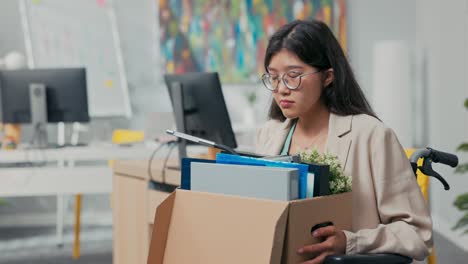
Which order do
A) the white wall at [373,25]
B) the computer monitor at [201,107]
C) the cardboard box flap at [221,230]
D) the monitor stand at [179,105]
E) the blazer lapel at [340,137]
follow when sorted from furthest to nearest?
the white wall at [373,25] → the monitor stand at [179,105] → the computer monitor at [201,107] → the blazer lapel at [340,137] → the cardboard box flap at [221,230]

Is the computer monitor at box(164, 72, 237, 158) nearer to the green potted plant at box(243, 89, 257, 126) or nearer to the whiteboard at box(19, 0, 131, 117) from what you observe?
Result: the whiteboard at box(19, 0, 131, 117)

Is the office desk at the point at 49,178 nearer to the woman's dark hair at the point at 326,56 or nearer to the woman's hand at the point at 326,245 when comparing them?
the woman's dark hair at the point at 326,56

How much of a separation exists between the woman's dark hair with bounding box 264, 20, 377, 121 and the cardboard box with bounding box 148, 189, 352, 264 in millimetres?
376

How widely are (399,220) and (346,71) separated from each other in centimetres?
40

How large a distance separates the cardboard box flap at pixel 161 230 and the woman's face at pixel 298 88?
0.40 meters

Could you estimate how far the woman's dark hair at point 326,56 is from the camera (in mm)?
1882

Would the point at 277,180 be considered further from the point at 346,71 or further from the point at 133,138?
the point at 133,138

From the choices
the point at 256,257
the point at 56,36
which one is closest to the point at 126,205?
the point at 256,257

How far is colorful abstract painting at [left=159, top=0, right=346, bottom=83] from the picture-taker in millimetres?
6449

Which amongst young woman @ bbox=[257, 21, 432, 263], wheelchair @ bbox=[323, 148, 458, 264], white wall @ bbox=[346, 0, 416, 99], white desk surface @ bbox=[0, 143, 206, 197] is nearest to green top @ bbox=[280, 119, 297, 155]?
young woman @ bbox=[257, 21, 432, 263]

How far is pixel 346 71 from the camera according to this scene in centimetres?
194

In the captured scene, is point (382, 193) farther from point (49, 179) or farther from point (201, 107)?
point (49, 179)

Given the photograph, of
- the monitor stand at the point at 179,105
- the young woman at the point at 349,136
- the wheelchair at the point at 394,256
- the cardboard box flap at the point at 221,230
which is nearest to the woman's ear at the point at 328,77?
the young woman at the point at 349,136

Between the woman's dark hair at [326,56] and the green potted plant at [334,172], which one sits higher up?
the woman's dark hair at [326,56]
